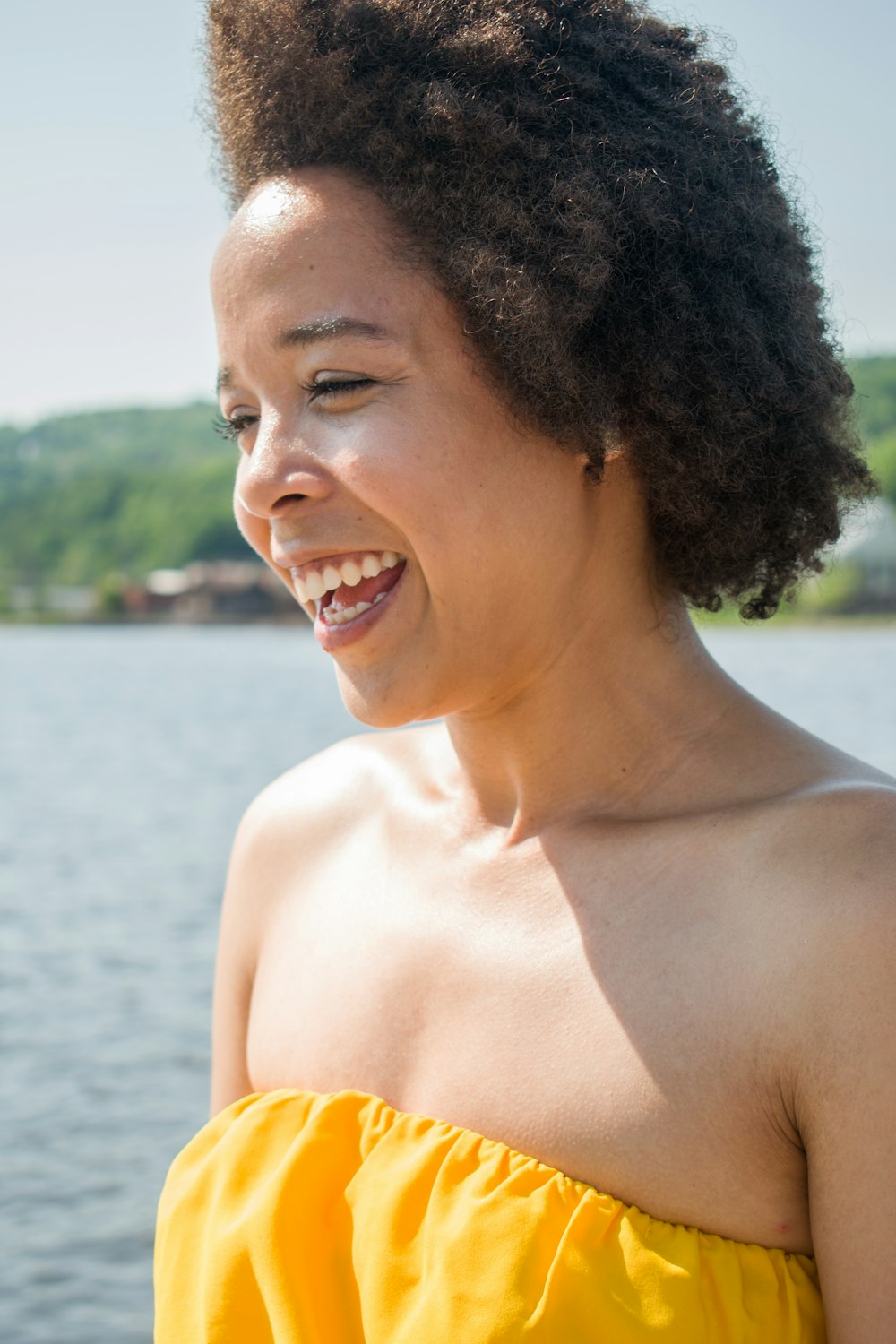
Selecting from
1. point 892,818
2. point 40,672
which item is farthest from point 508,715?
point 40,672

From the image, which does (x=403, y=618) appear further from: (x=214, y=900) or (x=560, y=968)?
(x=214, y=900)

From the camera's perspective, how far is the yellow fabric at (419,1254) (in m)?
1.46

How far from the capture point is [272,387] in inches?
65.1

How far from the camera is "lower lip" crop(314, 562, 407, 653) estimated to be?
1.64 metres

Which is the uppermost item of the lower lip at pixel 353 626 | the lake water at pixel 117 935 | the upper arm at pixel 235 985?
the lower lip at pixel 353 626

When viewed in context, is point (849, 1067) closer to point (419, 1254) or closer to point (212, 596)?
point (419, 1254)

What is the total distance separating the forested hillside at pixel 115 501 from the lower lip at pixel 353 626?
2504 inches

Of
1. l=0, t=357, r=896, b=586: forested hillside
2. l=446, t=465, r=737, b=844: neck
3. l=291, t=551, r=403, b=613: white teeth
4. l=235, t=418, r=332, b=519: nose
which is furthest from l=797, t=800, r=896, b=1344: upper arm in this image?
l=0, t=357, r=896, b=586: forested hillside

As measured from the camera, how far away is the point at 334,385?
1611 millimetres

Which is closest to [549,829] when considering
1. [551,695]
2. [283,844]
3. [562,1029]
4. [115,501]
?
[551,695]

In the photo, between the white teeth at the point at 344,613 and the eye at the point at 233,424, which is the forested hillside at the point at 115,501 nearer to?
the eye at the point at 233,424

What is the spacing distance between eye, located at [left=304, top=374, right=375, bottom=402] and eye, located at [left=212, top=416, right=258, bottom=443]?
0.50 feet

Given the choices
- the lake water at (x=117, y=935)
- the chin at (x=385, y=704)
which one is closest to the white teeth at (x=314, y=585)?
the chin at (x=385, y=704)

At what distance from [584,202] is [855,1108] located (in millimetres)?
989
